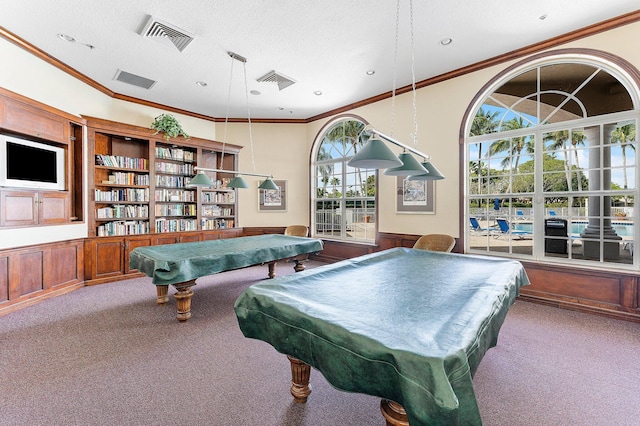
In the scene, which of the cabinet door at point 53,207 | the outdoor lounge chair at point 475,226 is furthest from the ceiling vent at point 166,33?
the outdoor lounge chair at point 475,226

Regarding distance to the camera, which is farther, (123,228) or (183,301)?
(123,228)

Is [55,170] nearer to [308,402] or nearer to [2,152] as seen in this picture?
[2,152]

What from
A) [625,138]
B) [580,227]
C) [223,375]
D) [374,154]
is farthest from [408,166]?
[625,138]

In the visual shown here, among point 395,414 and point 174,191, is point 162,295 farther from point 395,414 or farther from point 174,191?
point 395,414

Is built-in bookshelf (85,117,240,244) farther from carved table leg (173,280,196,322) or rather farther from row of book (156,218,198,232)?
carved table leg (173,280,196,322)

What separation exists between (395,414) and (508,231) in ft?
12.4

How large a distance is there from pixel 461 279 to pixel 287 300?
1.34 meters

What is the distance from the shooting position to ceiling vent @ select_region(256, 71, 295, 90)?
4.46 m

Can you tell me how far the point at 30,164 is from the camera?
3664 millimetres

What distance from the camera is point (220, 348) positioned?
8.41 feet

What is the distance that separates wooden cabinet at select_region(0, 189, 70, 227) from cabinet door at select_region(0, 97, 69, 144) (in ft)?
2.53

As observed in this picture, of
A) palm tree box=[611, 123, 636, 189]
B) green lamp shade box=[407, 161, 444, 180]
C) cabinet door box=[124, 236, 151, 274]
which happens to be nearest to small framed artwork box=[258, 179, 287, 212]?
cabinet door box=[124, 236, 151, 274]

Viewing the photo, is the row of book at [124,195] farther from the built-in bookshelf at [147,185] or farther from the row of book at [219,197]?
the row of book at [219,197]

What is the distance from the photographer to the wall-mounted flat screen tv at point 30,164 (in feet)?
11.1
